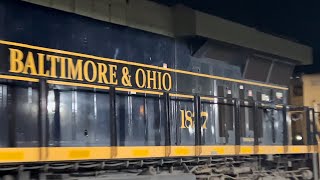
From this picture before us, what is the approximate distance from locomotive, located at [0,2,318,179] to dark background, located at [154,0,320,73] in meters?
1.69

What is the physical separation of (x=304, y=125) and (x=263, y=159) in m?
1.86

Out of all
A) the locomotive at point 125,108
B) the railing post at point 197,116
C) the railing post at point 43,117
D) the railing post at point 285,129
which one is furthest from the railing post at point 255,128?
the railing post at point 43,117

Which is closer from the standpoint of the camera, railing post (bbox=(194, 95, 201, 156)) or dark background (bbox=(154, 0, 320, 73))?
railing post (bbox=(194, 95, 201, 156))

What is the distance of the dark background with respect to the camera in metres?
10.4

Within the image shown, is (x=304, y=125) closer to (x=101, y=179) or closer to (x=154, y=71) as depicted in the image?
(x=154, y=71)

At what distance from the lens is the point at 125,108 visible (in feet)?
23.6

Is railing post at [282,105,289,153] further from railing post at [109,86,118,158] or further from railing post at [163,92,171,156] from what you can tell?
railing post at [109,86,118,158]

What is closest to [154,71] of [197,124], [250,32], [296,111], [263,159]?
[197,124]

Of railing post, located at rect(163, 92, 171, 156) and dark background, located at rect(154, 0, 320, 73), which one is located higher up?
dark background, located at rect(154, 0, 320, 73)

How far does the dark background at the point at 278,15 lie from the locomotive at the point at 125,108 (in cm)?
169

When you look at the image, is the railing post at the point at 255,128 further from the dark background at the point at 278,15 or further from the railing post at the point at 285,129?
the dark background at the point at 278,15

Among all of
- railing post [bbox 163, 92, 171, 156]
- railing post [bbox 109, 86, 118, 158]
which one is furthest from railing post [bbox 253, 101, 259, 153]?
railing post [bbox 109, 86, 118, 158]

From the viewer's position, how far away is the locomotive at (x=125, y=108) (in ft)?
18.9

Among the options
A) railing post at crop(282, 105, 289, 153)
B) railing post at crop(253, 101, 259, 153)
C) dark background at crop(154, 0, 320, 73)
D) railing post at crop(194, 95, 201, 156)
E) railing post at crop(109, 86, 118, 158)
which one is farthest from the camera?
dark background at crop(154, 0, 320, 73)
